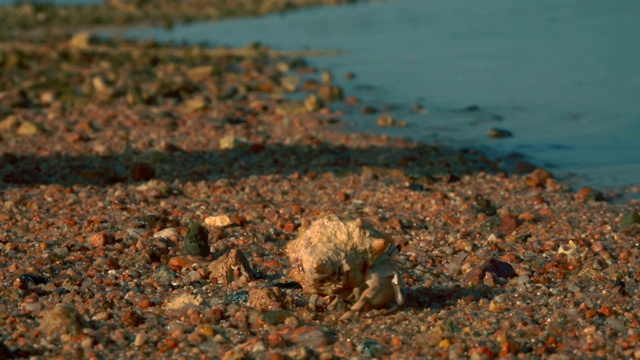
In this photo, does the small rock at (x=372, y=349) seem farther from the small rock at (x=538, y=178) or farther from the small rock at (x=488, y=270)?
the small rock at (x=538, y=178)

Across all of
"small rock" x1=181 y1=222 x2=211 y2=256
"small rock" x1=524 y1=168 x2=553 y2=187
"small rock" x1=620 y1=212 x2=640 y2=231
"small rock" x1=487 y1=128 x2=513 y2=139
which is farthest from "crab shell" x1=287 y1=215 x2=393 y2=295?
"small rock" x1=487 y1=128 x2=513 y2=139

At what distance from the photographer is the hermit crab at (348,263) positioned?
4605mm

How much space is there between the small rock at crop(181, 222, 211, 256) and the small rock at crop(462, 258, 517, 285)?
1542 millimetres

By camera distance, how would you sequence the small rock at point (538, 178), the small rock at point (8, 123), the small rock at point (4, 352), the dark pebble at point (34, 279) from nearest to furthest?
1. the small rock at point (4, 352)
2. the dark pebble at point (34, 279)
3. the small rock at point (538, 178)
4. the small rock at point (8, 123)

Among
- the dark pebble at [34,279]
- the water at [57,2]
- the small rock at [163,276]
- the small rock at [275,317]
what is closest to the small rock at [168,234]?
the small rock at [163,276]

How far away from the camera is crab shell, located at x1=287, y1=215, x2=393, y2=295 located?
4.59 m

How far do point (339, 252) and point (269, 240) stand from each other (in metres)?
1.76

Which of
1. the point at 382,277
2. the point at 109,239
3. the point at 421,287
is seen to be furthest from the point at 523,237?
the point at 109,239

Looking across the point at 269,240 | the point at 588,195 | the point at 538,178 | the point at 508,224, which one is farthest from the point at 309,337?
the point at 538,178

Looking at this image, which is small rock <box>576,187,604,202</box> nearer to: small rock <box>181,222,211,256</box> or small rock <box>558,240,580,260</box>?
small rock <box>558,240,580,260</box>

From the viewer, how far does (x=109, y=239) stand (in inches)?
239

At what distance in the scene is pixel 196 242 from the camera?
5.88 m

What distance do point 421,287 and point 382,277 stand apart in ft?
1.90

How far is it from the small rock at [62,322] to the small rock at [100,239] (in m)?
1.35
